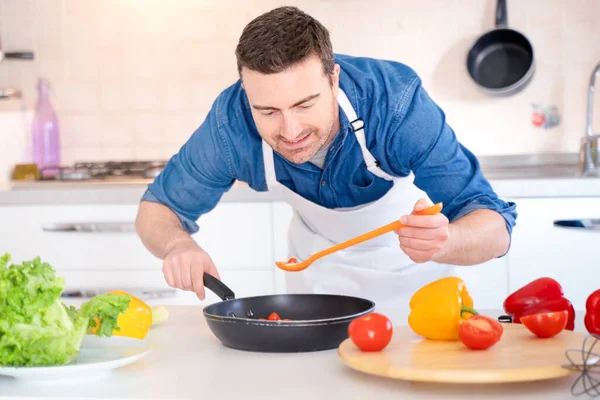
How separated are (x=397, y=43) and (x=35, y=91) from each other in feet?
4.83

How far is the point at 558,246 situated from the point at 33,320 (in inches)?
73.0

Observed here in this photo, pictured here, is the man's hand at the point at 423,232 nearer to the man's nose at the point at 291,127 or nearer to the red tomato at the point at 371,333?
the red tomato at the point at 371,333

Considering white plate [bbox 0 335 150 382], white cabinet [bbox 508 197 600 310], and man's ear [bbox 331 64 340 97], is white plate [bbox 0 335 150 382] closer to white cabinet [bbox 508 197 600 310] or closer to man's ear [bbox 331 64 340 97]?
man's ear [bbox 331 64 340 97]

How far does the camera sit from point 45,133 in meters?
3.38

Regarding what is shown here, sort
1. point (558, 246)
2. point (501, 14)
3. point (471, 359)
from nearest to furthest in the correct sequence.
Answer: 1. point (471, 359)
2. point (558, 246)
3. point (501, 14)

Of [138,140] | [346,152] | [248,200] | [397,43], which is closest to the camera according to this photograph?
[346,152]

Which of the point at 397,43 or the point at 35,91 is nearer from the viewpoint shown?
the point at 397,43

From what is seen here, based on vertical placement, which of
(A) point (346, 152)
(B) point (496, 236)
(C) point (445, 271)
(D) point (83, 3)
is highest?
(D) point (83, 3)

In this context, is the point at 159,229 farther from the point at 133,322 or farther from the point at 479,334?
the point at 479,334

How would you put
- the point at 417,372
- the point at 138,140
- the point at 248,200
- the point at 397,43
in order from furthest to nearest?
the point at 138,140 < the point at 397,43 < the point at 248,200 < the point at 417,372

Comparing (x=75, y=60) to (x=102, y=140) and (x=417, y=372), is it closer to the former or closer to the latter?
(x=102, y=140)

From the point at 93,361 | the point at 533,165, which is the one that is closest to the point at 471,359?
the point at 93,361

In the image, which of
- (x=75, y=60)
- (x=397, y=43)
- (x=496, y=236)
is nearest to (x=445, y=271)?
(x=496, y=236)

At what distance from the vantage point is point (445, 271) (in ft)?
6.91
